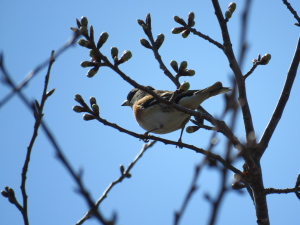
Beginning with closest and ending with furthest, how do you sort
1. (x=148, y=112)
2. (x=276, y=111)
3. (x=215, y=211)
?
(x=215, y=211) → (x=276, y=111) → (x=148, y=112)

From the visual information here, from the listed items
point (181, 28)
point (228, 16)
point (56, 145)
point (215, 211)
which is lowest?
point (215, 211)

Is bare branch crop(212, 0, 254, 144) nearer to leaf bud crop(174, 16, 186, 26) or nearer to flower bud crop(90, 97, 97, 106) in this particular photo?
leaf bud crop(174, 16, 186, 26)

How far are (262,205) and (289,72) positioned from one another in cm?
188

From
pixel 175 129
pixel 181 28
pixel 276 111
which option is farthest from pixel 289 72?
pixel 175 129

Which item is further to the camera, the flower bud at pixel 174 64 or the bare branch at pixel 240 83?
the bare branch at pixel 240 83

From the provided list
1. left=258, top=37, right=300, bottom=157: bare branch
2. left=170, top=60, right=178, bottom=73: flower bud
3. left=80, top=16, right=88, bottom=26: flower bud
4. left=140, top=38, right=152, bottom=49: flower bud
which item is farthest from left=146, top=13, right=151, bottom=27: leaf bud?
left=258, top=37, right=300, bottom=157: bare branch

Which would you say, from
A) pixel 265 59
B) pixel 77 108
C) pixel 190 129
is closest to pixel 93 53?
pixel 77 108

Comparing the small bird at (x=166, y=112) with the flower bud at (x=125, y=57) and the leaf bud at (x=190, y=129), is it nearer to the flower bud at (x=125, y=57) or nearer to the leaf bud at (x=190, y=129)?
the leaf bud at (x=190, y=129)

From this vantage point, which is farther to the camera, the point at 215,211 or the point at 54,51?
the point at 54,51

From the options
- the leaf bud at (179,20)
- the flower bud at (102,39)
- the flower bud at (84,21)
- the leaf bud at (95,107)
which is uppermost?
the leaf bud at (179,20)

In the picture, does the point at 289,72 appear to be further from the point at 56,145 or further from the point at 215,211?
the point at 56,145

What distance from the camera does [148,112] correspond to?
5910mm

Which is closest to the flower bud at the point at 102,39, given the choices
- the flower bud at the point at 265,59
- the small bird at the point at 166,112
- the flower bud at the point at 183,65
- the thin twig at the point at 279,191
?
the flower bud at the point at 183,65

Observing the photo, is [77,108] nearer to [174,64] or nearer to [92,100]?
[92,100]
